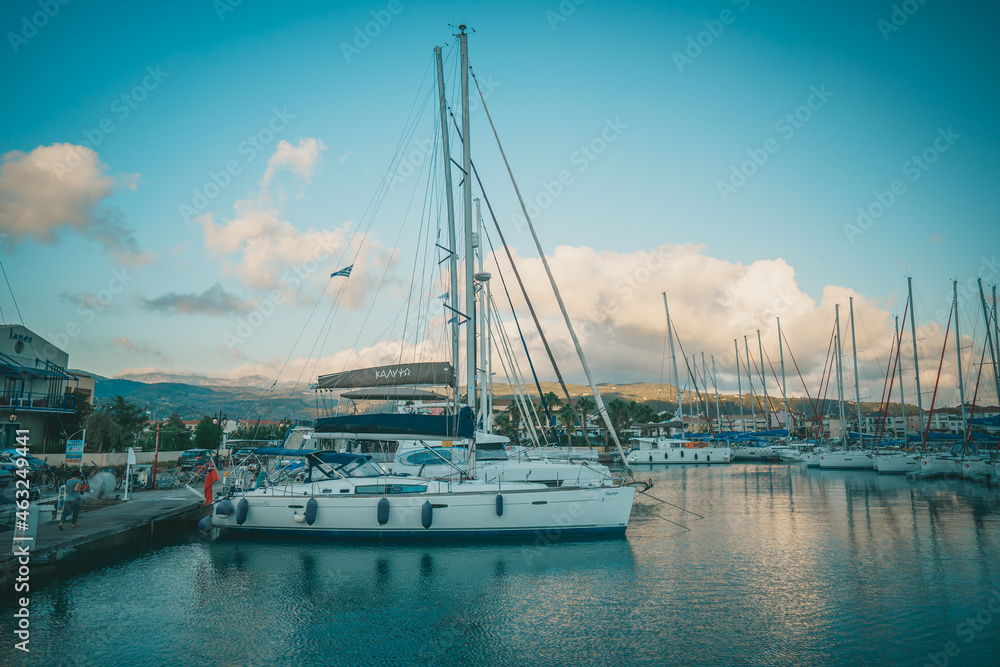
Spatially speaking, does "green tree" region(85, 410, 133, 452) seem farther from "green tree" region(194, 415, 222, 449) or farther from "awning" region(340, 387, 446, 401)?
"green tree" region(194, 415, 222, 449)

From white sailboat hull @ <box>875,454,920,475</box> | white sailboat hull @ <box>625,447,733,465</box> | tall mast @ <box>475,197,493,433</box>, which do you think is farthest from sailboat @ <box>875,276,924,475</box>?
tall mast @ <box>475,197,493,433</box>

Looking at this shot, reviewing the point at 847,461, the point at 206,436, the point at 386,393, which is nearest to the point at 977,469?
the point at 847,461

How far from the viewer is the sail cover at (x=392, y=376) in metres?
30.8

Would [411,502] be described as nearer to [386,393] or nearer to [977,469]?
[386,393]

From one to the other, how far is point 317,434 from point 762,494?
25708 mm

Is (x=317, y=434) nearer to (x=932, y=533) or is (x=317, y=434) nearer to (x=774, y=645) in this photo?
(x=774, y=645)

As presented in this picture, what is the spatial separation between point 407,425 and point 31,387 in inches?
1097

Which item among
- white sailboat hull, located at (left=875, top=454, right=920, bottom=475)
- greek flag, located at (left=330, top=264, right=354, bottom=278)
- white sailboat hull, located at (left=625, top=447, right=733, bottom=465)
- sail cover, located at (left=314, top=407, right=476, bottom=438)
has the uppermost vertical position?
greek flag, located at (left=330, top=264, right=354, bottom=278)

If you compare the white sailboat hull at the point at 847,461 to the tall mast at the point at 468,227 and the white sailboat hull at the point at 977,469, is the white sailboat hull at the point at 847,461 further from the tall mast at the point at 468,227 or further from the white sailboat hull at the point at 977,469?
the tall mast at the point at 468,227

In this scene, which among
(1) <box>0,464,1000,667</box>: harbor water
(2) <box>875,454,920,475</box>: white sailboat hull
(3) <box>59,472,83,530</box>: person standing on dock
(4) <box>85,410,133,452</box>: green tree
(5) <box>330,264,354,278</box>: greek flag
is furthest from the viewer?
(2) <box>875,454,920,475</box>: white sailboat hull

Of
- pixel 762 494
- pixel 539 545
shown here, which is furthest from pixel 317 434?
pixel 762 494

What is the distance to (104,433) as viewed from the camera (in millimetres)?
35719

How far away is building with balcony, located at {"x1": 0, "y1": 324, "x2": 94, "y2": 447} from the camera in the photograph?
98.5 feet

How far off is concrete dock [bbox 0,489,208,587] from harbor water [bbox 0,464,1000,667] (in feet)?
2.76
